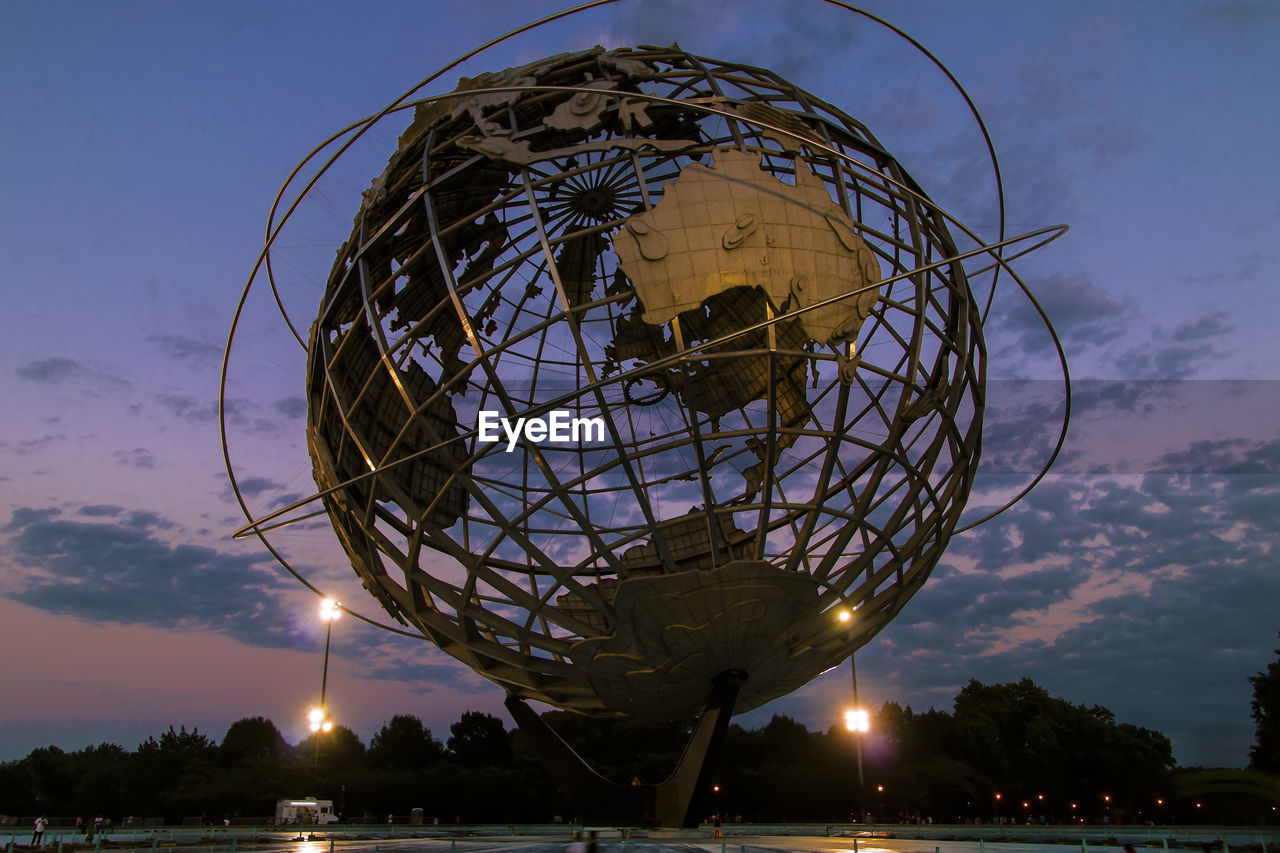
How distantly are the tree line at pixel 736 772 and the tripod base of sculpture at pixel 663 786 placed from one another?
27905mm

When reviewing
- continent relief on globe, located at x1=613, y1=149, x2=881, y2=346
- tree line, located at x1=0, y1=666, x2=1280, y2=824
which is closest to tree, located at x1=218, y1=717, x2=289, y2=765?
tree line, located at x1=0, y1=666, x2=1280, y2=824

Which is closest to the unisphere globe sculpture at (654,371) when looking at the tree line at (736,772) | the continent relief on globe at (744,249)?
the continent relief on globe at (744,249)

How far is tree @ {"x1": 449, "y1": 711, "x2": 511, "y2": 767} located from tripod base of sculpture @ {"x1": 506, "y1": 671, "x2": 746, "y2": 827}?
135 feet

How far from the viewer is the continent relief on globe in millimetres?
14008

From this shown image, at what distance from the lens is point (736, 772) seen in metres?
52.9

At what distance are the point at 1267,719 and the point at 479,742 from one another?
45.8m

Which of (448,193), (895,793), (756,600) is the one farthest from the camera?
(895,793)

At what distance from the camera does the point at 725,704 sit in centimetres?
1712

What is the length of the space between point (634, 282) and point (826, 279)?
3260 millimetres

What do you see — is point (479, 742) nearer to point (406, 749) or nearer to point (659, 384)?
point (406, 749)

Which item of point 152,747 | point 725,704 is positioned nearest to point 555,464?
point 725,704

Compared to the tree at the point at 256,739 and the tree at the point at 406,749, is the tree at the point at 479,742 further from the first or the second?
the tree at the point at 256,739

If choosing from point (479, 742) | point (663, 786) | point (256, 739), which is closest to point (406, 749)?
point (479, 742)

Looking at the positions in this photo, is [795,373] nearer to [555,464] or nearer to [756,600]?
[756,600]
